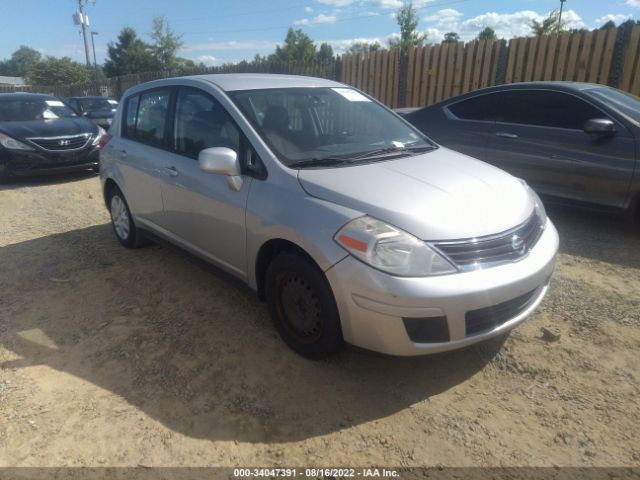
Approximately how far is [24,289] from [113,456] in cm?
246

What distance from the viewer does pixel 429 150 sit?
356 cm

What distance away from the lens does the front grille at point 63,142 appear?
8.10 meters

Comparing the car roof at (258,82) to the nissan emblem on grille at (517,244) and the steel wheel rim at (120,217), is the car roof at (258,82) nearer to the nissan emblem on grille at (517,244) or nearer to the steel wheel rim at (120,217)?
the steel wheel rim at (120,217)

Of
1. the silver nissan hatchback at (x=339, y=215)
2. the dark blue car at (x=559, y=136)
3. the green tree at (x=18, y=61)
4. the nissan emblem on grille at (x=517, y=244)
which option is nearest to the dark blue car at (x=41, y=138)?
the silver nissan hatchback at (x=339, y=215)

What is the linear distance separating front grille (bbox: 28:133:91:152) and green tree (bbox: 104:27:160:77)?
51.3m

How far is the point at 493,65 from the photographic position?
9219mm

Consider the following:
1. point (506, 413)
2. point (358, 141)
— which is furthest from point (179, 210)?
point (506, 413)

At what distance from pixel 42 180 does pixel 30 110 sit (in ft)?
4.83

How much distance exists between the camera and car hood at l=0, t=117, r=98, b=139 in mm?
8047

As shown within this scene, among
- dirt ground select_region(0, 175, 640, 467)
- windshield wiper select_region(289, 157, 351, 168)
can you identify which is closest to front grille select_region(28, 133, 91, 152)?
dirt ground select_region(0, 175, 640, 467)

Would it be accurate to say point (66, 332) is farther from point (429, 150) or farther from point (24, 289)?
point (429, 150)

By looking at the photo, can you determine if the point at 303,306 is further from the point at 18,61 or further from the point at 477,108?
the point at 18,61

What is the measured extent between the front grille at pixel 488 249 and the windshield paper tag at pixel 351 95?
1861 mm

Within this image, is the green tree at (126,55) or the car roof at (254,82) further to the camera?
the green tree at (126,55)
